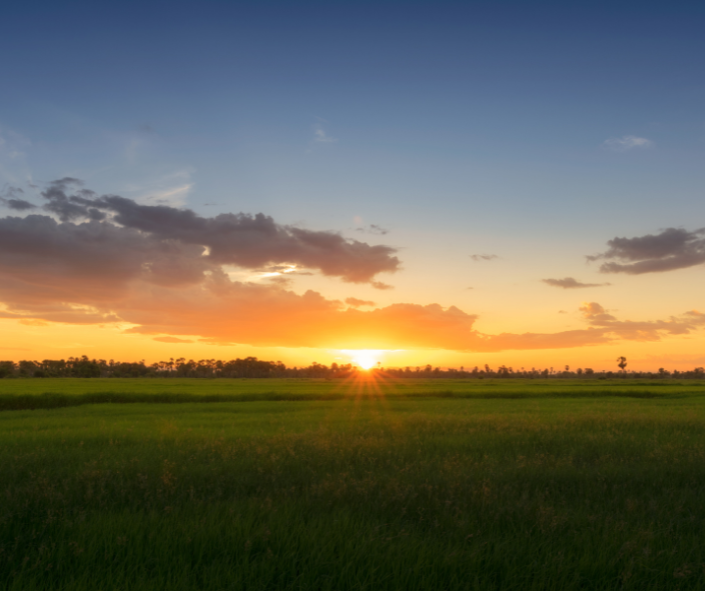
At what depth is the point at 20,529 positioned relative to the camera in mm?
5105

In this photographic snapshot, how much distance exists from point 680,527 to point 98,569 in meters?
6.90

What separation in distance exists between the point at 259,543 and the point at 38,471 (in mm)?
5870

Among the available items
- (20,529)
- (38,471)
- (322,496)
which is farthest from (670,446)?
(38,471)

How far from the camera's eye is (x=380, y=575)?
4.18m

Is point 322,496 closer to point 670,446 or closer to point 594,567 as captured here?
point 594,567

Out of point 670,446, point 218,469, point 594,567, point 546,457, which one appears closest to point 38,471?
point 218,469

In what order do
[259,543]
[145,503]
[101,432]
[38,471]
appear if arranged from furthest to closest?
[101,432] → [38,471] → [145,503] → [259,543]

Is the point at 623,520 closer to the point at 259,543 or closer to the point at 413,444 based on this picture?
the point at 259,543

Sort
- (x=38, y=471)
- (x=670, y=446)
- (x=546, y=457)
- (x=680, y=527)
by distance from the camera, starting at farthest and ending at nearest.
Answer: (x=670, y=446), (x=546, y=457), (x=38, y=471), (x=680, y=527)

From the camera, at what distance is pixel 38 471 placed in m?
8.07

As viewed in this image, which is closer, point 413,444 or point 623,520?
point 623,520

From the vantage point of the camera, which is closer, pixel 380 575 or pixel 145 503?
pixel 380 575

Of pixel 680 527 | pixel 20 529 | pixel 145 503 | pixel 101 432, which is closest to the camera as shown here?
pixel 20 529

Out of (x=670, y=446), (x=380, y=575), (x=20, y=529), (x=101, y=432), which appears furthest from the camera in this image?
(x=101, y=432)
